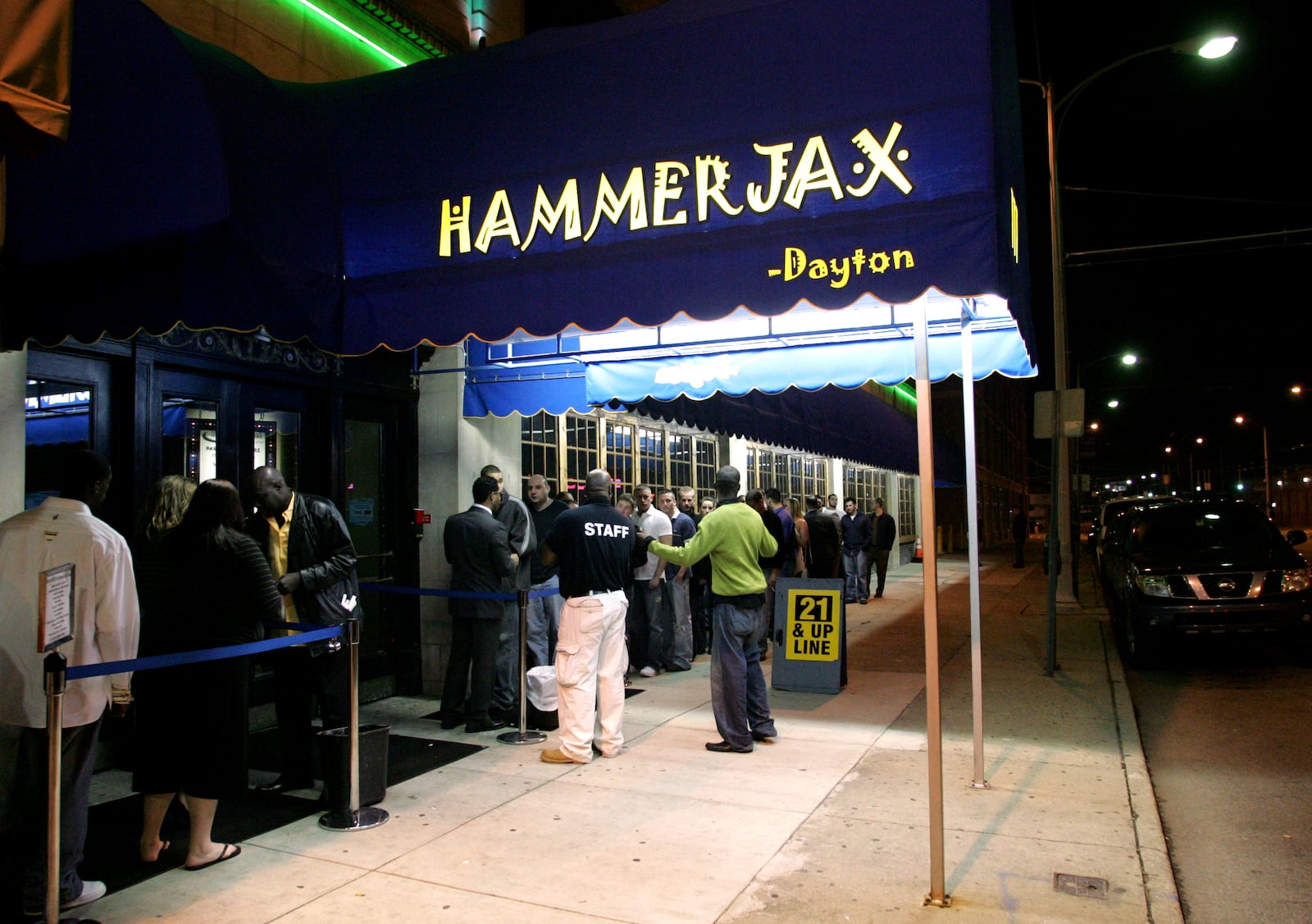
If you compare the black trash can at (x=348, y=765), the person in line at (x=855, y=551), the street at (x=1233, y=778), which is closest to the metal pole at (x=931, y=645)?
the street at (x=1233, y=778)

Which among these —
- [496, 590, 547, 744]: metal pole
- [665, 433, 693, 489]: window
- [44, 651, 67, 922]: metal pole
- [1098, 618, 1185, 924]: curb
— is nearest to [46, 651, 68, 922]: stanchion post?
[44, 651, 67, 922]: metal pole

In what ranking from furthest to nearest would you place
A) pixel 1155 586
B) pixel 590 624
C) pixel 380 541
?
pixel 1155 586, pixel 380 541, pixel 590 624

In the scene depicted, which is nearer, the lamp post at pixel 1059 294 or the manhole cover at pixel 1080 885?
the manhole cover at pixel 1080 885

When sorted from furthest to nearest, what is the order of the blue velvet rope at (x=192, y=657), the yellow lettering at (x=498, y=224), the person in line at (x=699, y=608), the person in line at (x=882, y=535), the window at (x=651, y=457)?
the person in line at (x=882, y=535), the window at (x=651, y=457), the person in line at (x=699, y=608), the yellow lettering at (x=498, y=224), the blue velvet rope at (x=192, y=657)

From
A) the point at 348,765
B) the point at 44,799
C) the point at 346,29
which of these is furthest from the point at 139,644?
the point at 346,29

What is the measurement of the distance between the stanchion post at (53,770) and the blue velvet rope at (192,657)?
0.08m

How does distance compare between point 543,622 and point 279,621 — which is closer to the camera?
point 279,621

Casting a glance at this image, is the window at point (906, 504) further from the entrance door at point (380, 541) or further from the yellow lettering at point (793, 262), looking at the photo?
the yellow lettering at point (793, 262)

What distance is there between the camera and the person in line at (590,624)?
21.7 feet

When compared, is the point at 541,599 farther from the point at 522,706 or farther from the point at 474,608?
the point at 522,706

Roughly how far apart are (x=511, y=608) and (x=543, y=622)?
554 millimetres

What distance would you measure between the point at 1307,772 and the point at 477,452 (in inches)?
284

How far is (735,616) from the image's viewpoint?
22.7ft

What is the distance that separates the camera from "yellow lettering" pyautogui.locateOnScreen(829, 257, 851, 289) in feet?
17.3
